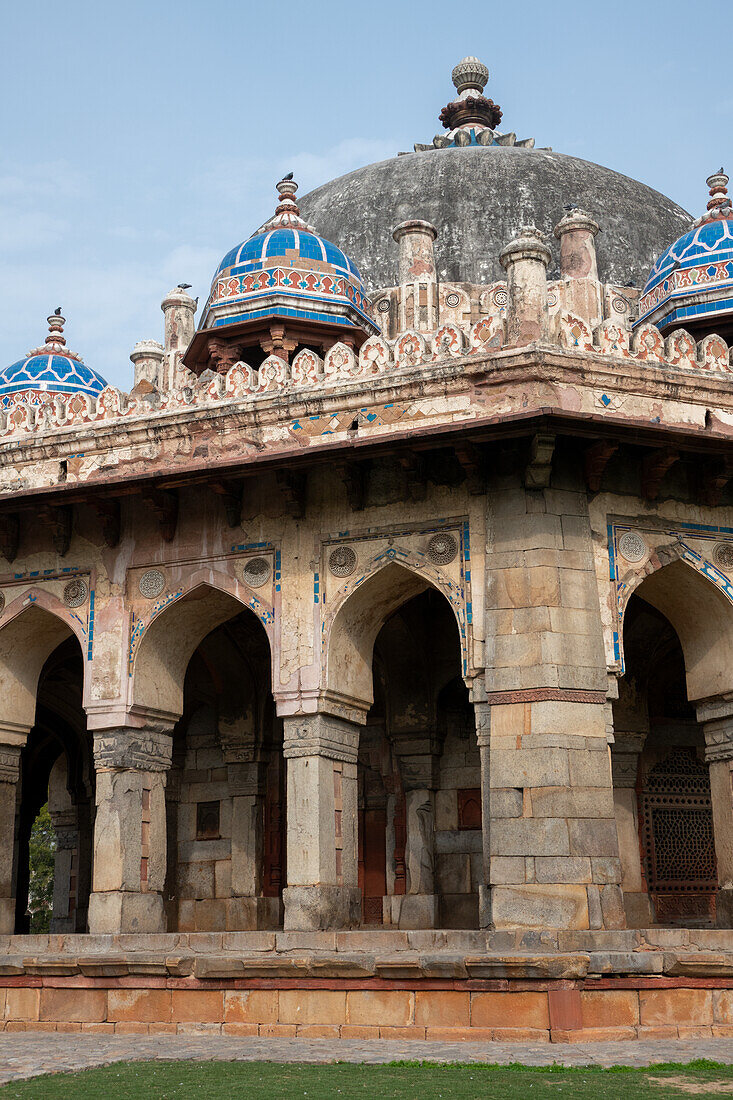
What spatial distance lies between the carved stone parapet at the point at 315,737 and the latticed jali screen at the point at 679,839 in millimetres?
3967

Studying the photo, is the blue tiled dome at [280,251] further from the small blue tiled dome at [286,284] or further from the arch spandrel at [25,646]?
the arch spandrel at [25,646]

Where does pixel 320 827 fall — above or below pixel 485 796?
below

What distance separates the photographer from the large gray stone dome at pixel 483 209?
17.9 metres

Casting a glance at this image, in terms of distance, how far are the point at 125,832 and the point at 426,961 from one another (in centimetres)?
359

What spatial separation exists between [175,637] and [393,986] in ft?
14.2

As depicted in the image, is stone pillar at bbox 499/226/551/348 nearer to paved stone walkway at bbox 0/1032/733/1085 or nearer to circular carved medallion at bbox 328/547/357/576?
circular carved medallion at bbox 328/547/357/576

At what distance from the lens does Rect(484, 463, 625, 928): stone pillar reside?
31.4 feet

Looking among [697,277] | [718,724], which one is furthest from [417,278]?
[718,724]

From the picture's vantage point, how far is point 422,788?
13.7m

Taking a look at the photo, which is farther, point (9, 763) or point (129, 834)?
point (9, 763)

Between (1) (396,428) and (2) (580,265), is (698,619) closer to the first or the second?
(1) (396,428)

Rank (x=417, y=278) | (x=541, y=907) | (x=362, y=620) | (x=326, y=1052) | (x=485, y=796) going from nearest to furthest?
(x=326, y=1052) < (x=541, y=907) < (x=485, y=796) < (x=362, y=620) < (x=417, y=278)

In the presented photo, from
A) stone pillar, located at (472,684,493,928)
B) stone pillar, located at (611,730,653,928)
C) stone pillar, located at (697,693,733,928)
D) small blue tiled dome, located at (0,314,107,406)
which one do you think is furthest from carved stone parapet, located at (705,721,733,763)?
small blue tiled dome, located at (0,314,107,406)

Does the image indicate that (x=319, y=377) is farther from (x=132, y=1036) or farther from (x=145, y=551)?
(x=132, y=1036)
